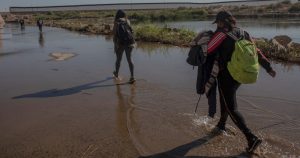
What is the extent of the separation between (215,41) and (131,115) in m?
2.51

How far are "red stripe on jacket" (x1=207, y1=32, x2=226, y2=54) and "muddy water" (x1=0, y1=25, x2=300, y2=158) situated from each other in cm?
135

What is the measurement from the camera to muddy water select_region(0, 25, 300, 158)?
5.39 m

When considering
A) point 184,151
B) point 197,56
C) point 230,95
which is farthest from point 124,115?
point 230,95

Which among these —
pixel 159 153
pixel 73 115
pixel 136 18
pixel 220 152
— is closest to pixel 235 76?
pixel 220 152

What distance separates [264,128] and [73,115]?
3195 mm

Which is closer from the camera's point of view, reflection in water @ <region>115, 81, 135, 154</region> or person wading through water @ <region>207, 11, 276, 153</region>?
person wading through water @ <region>207, 11, 276, 153</region>

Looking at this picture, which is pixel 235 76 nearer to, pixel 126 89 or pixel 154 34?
pixel 126 89

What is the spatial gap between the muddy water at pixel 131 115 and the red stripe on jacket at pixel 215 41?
4.42 ft

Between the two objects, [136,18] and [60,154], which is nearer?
[60,154]

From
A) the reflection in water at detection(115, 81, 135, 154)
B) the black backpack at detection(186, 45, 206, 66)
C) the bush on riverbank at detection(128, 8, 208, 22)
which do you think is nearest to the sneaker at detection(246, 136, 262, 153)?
the black backpack at detection(186, 45, 206, 66)

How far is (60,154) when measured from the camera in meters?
5.21

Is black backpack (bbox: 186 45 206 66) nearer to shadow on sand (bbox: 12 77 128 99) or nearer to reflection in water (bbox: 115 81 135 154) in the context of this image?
reflection in water (bbox: 115 81 135 154)

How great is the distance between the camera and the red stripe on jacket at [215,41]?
4941 mm

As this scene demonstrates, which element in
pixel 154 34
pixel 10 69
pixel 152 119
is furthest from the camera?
pixel 154 34
